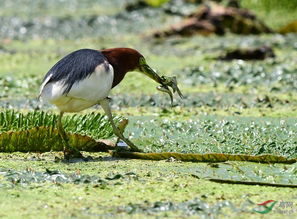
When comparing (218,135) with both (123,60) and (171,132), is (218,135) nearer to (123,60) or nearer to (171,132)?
(171,132)

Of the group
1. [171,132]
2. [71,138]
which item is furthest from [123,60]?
[171,132]

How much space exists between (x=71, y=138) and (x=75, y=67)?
41cm

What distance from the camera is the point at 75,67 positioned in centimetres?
421

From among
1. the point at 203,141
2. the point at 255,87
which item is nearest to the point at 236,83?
the point at 255,87

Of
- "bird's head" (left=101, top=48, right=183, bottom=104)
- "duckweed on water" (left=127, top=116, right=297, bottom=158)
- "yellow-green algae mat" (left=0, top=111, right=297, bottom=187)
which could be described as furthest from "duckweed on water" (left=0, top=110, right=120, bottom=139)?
"bird's head" (left=101, top=48, right=183, bottom=104)

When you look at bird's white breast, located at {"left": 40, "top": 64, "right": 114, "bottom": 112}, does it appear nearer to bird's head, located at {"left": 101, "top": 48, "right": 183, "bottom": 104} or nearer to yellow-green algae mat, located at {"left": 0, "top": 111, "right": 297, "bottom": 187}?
bird's head, located at {"left": 101, "top": 48, "right": 183, "bottom": 104}

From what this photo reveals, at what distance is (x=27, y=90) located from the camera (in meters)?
7.11

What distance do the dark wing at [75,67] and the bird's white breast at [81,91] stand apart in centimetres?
2

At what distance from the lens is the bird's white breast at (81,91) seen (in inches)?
162

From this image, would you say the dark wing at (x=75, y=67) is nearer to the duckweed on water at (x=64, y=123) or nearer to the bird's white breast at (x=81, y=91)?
the bird's white breast at (x=81, y=91)

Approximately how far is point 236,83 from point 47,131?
3.26m

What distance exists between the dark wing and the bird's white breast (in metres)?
0.02

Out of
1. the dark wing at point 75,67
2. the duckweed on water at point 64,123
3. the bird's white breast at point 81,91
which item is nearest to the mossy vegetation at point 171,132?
the duckweed on water at point 64,123

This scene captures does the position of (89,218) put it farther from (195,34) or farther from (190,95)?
(195,34)
